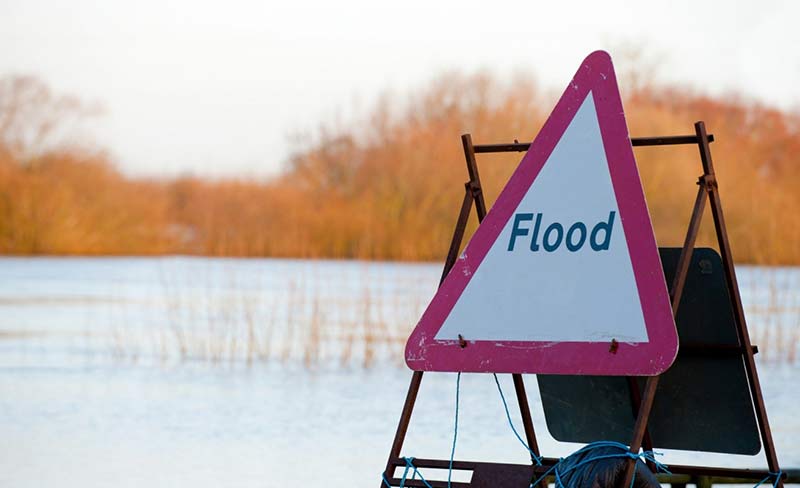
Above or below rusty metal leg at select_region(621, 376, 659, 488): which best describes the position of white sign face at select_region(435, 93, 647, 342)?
above

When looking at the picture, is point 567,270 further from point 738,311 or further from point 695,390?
point 695,390

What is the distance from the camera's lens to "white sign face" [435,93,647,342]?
103 inches

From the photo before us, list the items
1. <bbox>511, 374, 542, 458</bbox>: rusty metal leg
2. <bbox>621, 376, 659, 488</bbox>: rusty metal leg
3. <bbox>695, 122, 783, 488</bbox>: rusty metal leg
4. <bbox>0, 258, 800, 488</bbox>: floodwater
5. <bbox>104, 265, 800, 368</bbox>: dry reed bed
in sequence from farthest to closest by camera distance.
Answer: <bbox>104, 265, 800, 368</bbox>: dry reed bed → <bbox>0, 258, 800, 488</bbox>: floodwater → <bbox>511, 374, 542, 458</bbox>: rusty metal leg → <bbox>695, 122, 783, 488</bbox>: rusty metal leg → <bbox>621, 376, 659, 488</bbox>: rusty metal leg

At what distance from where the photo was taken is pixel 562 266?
2.68m

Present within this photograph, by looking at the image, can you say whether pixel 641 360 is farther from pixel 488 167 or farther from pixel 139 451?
pixel 488 167

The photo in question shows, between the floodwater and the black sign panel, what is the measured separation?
12.7 ft

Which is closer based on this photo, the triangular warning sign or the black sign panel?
the triangular warning sign

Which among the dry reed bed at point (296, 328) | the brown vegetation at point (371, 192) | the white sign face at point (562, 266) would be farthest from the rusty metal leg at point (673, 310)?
the brown vegetation at point (371, 192)

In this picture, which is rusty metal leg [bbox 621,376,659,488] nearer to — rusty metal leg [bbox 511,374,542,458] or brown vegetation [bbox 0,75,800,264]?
rusty metal leg [bbox 511,374,542,458]

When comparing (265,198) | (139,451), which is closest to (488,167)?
(265,198)

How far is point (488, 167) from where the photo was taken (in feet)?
82.8

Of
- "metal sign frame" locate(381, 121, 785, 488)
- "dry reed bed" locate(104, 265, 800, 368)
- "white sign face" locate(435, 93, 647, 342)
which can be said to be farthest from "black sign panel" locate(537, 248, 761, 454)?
"dry reed bed" locate(104, 265, 800, 368)

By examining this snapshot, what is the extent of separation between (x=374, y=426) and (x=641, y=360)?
24.5 feet

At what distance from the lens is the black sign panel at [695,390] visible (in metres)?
3.12
